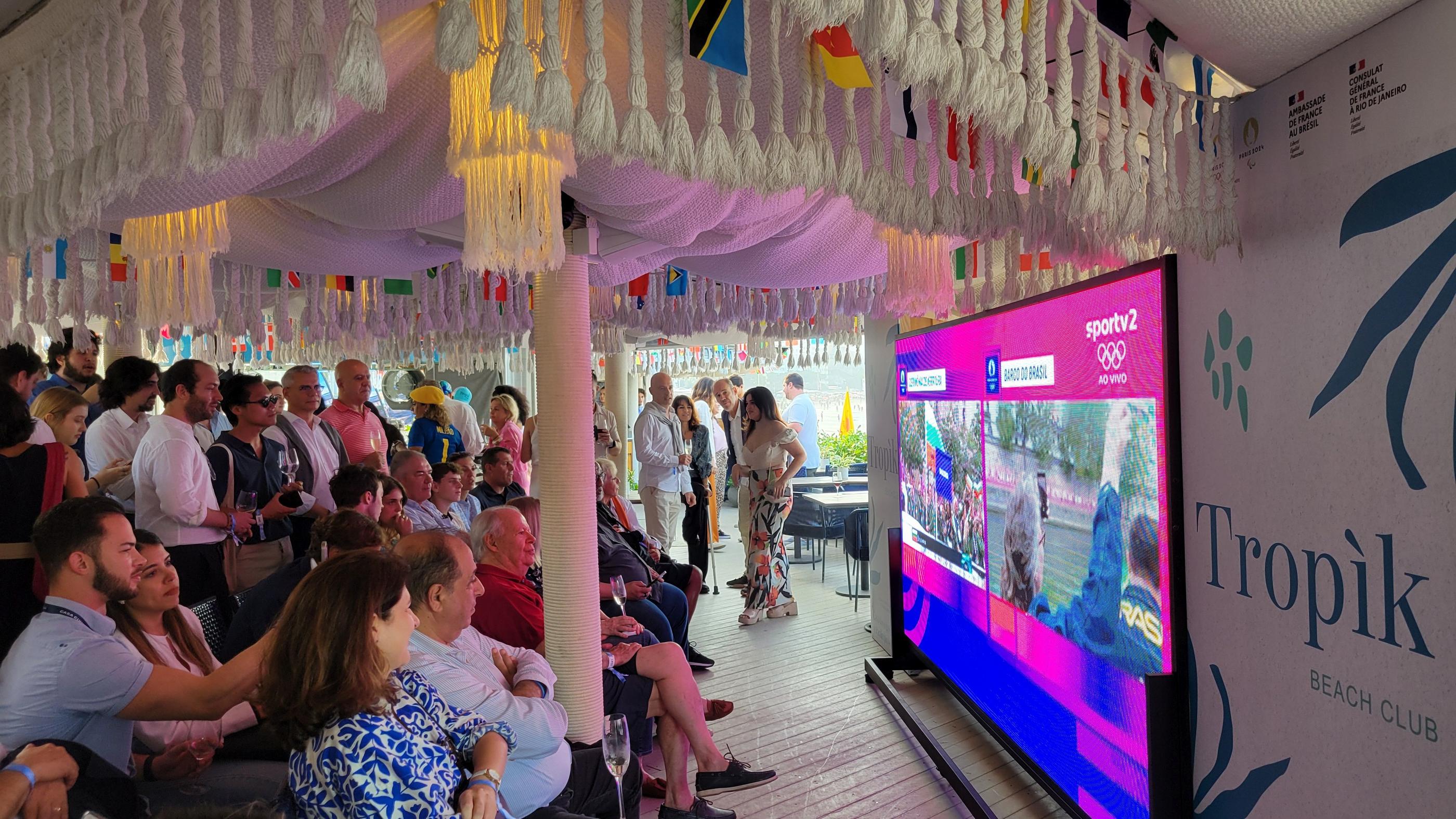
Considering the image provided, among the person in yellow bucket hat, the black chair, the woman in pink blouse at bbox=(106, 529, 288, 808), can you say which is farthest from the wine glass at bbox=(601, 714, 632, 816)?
the black chair

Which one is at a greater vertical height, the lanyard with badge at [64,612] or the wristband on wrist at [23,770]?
the lanyard with badge at [64,612]

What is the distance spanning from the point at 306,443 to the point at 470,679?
89.0 inches

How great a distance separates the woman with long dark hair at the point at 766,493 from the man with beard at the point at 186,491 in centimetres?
343

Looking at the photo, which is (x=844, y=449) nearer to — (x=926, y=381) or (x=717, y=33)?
(x=926, y=381)

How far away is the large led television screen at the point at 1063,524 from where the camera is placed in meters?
2.55

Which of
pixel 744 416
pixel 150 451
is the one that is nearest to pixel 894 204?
pixel 150 451

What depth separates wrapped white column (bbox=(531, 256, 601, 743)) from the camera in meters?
3.31

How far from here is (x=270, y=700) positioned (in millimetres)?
1727

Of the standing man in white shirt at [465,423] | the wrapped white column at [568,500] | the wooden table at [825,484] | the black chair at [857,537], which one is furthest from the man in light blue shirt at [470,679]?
the wooden table at [825,484]

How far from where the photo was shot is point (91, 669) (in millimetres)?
1899

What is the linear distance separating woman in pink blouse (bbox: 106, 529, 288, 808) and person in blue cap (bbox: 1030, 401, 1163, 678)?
7.12 ft

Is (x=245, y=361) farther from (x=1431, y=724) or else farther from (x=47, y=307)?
(x=1431, y=724)

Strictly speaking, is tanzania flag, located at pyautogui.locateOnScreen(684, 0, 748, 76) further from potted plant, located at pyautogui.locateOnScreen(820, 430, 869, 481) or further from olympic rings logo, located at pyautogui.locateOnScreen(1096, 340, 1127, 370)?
potted plant, located at pyautogui.locateOnScreen(820, 430, 869, 481)

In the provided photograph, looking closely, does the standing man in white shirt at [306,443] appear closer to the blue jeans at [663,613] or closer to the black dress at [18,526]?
the black dress at [18,526]
